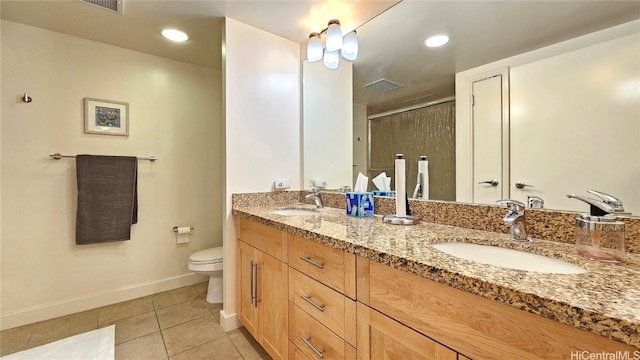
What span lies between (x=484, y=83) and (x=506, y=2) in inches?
13.8

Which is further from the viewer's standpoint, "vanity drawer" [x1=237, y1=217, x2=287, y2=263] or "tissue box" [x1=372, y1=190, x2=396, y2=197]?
"tissue box" [x1=372, y1=190, x2=396, y2=197]

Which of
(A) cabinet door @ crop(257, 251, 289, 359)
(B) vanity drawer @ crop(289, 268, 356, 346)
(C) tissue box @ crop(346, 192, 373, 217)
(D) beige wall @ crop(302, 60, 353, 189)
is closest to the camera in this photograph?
(B) vanity drawer @ crop(289, 268, 356, 346)

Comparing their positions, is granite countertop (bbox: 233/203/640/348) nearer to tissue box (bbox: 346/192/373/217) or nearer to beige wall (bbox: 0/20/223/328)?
tissue box (bbox: 346/192/373/217)

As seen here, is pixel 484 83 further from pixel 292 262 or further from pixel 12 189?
pixel 12 189

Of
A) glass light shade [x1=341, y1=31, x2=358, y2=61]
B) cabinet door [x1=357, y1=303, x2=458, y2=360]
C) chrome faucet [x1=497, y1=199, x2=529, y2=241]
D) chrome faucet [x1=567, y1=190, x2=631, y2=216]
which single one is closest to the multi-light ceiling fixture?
glass light shade [x1=341, y1=31, x2=358, y2=61]

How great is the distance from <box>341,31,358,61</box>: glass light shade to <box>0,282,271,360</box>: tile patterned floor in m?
1.96

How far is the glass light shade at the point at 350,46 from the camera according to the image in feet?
5.68

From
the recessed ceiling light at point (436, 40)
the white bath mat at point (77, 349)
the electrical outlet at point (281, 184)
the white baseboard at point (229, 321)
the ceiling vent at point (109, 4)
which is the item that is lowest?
the white bath mat at point (77, 349)

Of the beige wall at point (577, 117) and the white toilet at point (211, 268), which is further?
the white toilet at point (211, 268)

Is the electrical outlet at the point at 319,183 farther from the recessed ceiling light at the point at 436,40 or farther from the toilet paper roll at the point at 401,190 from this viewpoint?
the recessed ceiling light at the point at 436,40

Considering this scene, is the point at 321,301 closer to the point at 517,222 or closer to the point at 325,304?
the point at 325,304

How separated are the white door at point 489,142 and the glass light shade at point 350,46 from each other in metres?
0.84

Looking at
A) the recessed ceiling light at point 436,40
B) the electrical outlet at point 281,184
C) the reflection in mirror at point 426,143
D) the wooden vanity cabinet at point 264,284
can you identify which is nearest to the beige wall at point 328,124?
the electrical outlet at point 281,184

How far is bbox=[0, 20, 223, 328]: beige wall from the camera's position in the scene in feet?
6.10
